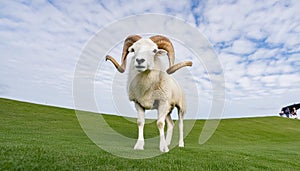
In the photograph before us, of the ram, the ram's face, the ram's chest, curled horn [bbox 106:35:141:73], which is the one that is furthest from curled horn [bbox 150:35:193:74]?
the ram's face

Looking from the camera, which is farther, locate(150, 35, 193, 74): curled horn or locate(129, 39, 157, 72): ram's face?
locate(150, 35, 193, 74): curled horn

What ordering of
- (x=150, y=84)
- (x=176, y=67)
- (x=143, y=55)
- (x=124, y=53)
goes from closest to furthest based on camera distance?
(x=143, y=55), (x=150, y=84), (x=176, y=67), (x=124, y=53)

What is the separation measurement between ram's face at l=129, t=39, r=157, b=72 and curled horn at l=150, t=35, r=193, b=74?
1.07 m

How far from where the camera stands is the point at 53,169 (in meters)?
3.85

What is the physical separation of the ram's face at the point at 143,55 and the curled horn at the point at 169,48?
1.07 metres

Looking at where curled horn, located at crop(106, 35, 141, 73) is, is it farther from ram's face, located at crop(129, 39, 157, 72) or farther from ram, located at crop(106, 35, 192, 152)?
ram's face, located at crop(129, 39, 157, 72)

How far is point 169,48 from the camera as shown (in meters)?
9.35

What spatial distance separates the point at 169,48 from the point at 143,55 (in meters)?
2.20

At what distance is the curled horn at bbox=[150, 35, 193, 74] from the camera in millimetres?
8789

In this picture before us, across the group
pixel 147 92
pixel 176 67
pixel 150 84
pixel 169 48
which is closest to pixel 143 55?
pixel 150 84

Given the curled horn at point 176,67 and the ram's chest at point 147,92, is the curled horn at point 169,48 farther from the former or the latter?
the ram's chest at point 147,92

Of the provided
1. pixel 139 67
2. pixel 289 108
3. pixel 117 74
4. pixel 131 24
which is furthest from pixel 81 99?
pixel 289 108

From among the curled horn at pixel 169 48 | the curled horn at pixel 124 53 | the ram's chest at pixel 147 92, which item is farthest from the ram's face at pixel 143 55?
the curled horn at pixel 169 48

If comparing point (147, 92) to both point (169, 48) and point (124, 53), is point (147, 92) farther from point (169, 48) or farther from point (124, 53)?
point (169, 48)
